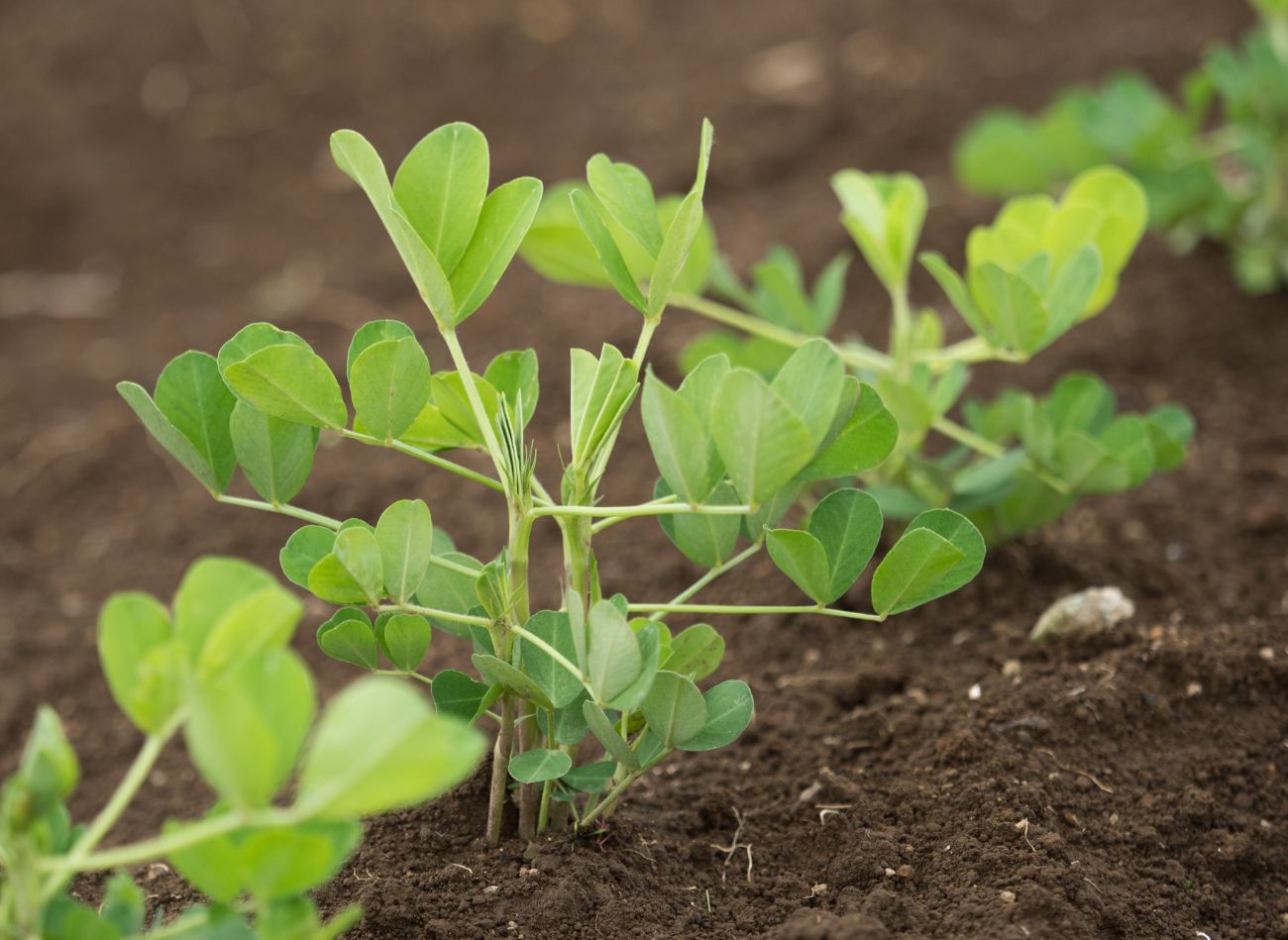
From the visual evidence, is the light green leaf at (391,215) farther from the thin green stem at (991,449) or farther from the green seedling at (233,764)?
the thin green stem at (991,449)

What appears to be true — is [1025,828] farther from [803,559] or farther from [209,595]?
[209,595]

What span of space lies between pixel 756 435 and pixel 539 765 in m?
0.33

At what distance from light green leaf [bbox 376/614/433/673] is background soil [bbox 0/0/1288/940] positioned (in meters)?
0.20

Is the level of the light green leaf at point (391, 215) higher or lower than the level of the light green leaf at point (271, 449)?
higher

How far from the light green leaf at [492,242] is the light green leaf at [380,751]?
427 mm

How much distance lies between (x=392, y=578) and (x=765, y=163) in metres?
2.34

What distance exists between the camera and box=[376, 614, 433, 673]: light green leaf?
1092 mm

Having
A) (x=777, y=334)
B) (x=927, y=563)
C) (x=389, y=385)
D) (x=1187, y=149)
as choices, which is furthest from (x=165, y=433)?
(x=1187, y=149)


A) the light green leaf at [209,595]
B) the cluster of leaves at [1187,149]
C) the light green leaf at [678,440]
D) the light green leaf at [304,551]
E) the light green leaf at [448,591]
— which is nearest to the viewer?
the light green leaf at [209,595]

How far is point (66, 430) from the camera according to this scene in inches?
102

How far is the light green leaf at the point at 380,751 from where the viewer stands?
2.24ft

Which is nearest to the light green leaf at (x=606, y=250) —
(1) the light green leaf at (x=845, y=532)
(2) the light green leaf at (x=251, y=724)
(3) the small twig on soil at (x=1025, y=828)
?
(1) the light green leaf at (x=845, y=532)

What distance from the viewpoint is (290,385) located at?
1011 millimetres

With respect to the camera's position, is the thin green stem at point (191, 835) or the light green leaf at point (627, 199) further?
the light green leaf at point (627, 199)
